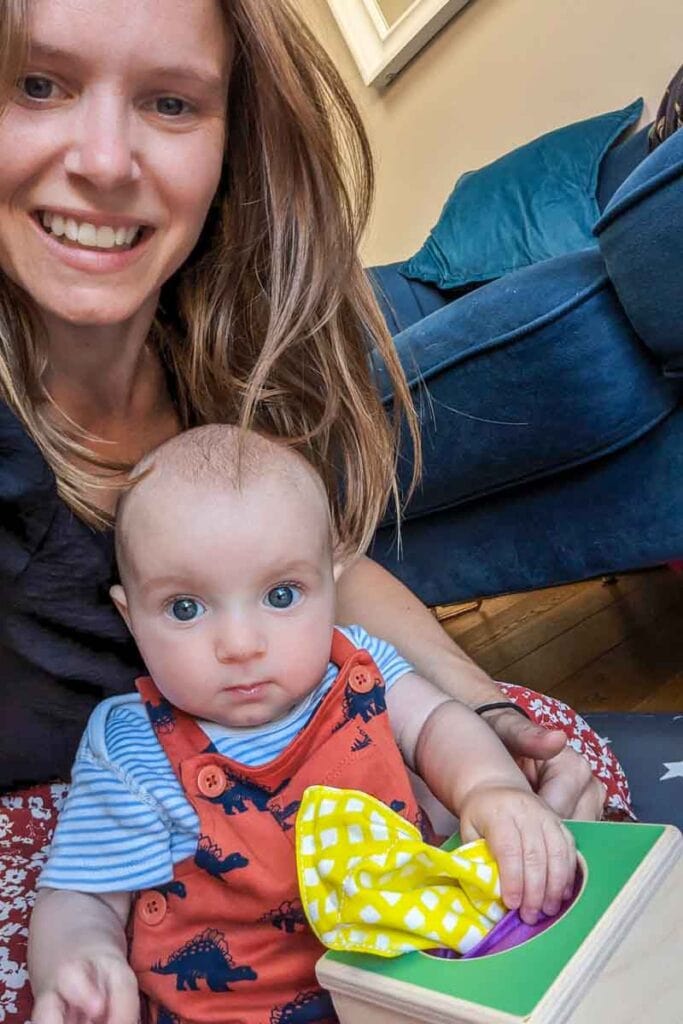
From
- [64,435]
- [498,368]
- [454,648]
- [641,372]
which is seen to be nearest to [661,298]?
[641,372]

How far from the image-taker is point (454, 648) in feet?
3.14

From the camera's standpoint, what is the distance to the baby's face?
699 mm

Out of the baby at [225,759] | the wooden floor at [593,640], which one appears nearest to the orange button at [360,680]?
the baby at [225,759]

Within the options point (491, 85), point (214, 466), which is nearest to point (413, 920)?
point (214, 466)

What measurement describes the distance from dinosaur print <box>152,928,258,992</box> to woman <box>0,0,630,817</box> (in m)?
0.26

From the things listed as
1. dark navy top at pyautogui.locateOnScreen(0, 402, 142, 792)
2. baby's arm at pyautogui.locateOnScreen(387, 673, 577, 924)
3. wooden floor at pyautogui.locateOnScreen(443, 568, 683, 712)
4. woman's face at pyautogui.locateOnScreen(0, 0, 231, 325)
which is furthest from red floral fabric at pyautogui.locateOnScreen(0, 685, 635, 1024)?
wooden floor at pyautogui.locateOnScreen(443, 568, 683, 712)

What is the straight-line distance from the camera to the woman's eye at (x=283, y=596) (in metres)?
0.72

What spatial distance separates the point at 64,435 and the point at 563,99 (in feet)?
6.30

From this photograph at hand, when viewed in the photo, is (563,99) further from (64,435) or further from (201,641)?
(201,641)

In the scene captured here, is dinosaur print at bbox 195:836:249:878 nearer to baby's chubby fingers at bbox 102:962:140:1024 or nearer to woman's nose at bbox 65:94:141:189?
baby's chubby fingers at bbox 102:962:140:1024

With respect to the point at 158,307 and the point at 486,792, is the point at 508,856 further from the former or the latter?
the point at 158,307

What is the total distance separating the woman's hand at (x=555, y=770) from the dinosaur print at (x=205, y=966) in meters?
0.24

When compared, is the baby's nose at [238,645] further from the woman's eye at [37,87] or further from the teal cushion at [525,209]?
the teal cushion at [525,209]

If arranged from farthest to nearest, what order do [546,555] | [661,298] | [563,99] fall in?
1. [563,99]
2. [546,555]
3. [661,298]
